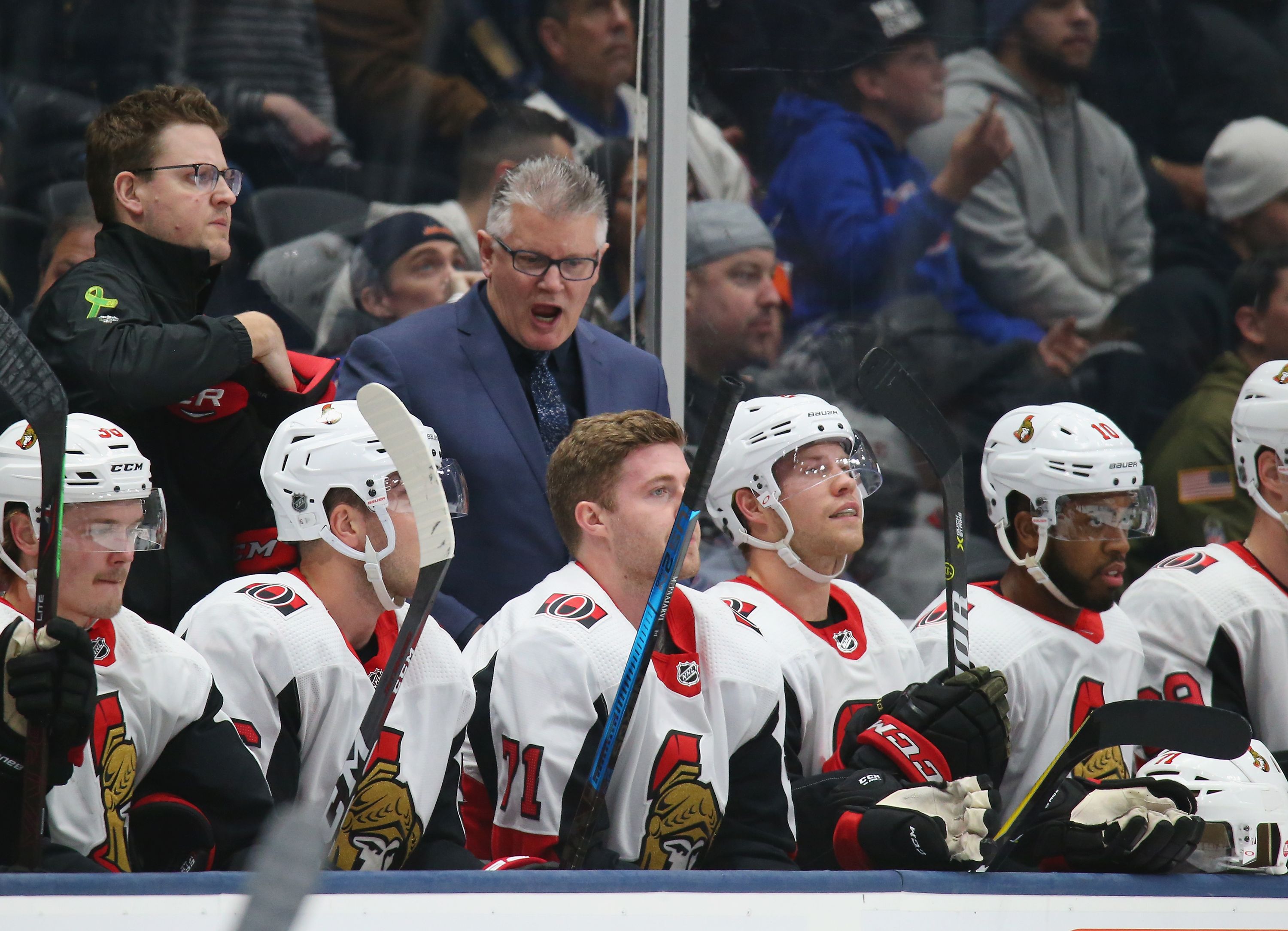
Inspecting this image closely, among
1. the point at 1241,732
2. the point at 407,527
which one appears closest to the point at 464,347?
the point at 407,527

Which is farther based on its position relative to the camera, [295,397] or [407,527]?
[295,397]

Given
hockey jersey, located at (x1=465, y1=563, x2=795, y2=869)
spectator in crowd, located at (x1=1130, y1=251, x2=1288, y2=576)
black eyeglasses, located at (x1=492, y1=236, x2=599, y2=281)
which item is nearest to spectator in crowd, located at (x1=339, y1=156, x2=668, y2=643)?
black eyeglasses, located at (x1=492, y1=236, x2=599, y2=281)

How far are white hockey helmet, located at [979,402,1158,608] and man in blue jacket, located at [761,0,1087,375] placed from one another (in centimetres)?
93

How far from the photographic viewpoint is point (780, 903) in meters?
2.51

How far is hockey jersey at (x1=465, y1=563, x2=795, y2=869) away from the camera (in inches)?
117

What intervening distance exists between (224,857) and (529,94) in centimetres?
225

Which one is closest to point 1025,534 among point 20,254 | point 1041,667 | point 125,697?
point 1041,667

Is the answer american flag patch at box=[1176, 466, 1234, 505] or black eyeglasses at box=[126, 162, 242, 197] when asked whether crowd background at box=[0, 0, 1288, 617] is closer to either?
american flag patch at box=[1176, 466, 1234, 505]

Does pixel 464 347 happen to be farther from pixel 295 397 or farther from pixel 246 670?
pixel 246 670

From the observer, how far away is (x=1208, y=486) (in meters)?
4.59

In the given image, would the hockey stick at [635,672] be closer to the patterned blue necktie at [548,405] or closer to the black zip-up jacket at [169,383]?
the patterned blue necktie at [548,405]

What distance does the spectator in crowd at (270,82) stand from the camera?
424 centimetres

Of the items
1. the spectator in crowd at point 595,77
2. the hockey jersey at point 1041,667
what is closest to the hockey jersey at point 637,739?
the hockey jersey at point 1041,667

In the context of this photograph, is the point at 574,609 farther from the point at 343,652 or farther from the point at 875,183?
the point at 875,183
